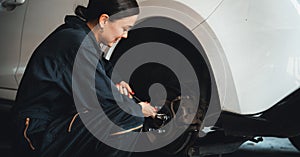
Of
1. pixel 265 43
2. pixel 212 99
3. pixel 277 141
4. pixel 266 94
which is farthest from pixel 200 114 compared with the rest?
pixel 277 141

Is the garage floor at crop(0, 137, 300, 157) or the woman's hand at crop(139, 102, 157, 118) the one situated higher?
the woman's hand at crop(139, 102, 157, 118)

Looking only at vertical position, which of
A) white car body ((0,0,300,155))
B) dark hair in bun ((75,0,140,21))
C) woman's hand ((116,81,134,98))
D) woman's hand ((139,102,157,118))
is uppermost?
dark hair in bun ((75,0,140,21))

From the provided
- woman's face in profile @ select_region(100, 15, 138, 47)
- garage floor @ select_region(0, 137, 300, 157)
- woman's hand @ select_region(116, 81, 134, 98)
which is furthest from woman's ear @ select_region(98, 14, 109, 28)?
garage floor @ select_region(0, 137, 300, 157)

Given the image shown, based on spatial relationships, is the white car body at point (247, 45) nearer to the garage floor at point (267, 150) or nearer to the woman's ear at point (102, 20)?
the woman's ear at point (102, 20)

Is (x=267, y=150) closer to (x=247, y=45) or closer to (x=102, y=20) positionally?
(x=247, y=45)

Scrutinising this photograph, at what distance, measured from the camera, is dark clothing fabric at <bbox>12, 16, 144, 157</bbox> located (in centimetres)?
174

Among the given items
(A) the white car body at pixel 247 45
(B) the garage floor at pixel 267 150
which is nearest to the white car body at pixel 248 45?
(A) the white car body at pixel 247 45

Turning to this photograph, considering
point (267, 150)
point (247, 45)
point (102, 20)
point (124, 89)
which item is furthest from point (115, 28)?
point (267, 150)

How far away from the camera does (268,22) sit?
75.7 inches

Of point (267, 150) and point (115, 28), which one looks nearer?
point (115, 28)

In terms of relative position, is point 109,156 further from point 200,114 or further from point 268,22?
point 268,22

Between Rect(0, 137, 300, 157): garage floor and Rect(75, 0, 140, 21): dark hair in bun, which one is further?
Rect(0, 137, 300, 157): garage floor

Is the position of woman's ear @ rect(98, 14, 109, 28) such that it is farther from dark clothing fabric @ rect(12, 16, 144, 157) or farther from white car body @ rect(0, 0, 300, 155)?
white car body @ rect(0, 0, 300, 155)

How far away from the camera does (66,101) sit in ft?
5.90
